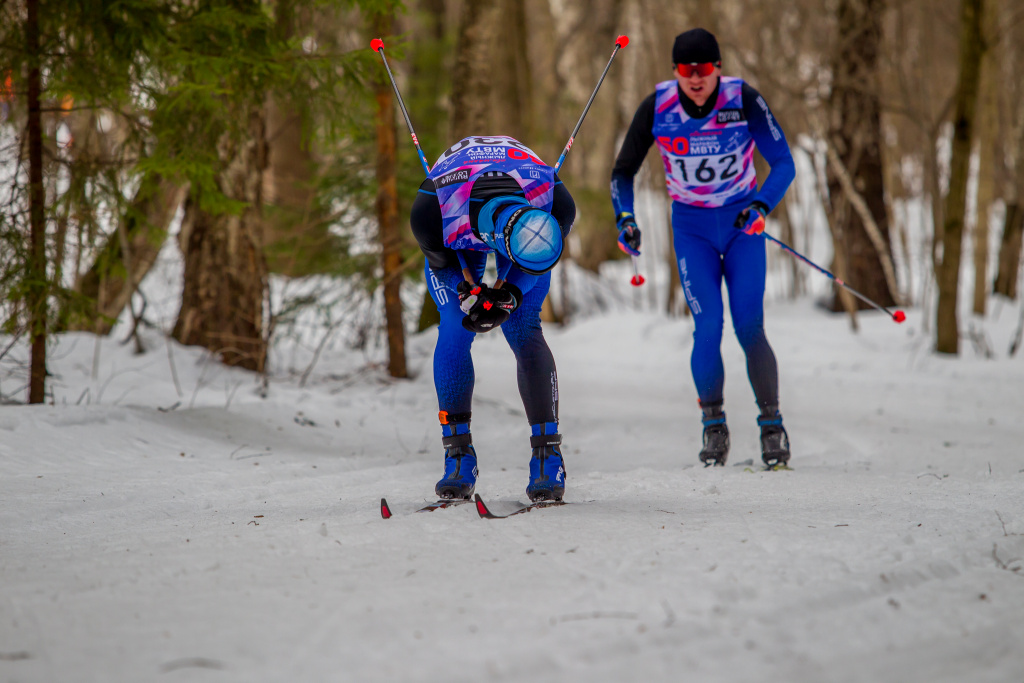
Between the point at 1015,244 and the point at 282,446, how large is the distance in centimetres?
1170

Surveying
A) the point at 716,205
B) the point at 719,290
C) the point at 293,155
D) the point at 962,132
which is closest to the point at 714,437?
the point at 719,290

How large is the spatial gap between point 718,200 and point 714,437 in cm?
127

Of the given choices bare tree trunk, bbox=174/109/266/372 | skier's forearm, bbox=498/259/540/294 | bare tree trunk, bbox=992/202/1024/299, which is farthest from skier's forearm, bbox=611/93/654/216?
bare tree trunk, bbox=992/202/1024/299

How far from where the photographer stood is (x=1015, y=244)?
38.0ft

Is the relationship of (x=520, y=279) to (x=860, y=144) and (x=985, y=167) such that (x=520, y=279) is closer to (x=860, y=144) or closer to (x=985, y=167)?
(x=985, y=167)

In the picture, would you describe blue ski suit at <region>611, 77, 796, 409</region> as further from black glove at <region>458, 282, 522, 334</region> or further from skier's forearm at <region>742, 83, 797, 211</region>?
black glove at <region>458, 282, 522, 334</region>

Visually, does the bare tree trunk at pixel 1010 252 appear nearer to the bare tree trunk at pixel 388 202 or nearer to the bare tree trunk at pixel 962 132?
the bare tree trunk at pixel 962 132

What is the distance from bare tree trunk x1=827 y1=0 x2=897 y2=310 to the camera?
1082cm

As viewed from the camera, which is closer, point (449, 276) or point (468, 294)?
point (468, 294)

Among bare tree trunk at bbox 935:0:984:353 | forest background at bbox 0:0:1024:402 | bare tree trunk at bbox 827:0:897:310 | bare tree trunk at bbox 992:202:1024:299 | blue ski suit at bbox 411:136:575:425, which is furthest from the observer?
bare tree trunk at bbox 992:202:1024:299


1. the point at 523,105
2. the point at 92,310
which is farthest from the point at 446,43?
the point at 92,310

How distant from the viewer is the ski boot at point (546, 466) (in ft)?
9.43

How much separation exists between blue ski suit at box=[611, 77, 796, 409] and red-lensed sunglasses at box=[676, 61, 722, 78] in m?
0.15

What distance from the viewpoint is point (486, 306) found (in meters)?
2.62
